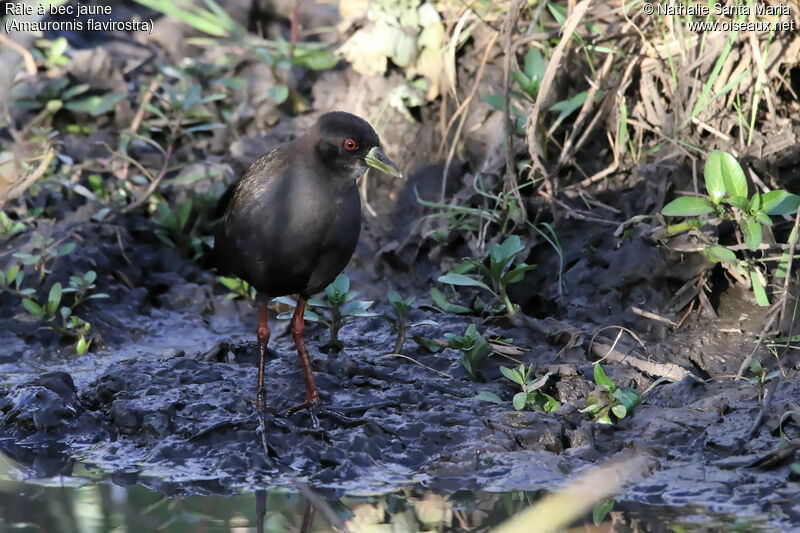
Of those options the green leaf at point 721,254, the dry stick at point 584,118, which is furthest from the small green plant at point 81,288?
the green leaf at point 721,254

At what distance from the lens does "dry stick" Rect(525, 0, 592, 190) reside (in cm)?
532

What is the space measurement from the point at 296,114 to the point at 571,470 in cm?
392

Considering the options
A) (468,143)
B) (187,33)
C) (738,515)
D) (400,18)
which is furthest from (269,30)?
(738,515)

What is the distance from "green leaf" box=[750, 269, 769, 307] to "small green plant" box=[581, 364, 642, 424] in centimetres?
82

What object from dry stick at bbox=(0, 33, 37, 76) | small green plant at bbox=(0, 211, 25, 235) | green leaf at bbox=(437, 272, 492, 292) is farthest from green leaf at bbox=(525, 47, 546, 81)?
dry stick at bbox=(0, 33, 37, 76)

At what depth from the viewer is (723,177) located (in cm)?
465

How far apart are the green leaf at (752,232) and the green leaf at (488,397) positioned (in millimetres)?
1286

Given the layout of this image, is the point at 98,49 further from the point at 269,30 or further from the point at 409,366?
the point at 409,366

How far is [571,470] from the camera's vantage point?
4.09m

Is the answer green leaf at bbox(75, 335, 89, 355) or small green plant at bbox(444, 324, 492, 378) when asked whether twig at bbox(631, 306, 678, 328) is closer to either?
small green plant at bbox(444, 324, 492, 378)

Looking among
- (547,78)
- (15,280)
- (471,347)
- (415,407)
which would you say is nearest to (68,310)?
(15,280)

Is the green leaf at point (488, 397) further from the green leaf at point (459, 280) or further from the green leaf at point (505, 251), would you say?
the green leaf at point (505, 251)

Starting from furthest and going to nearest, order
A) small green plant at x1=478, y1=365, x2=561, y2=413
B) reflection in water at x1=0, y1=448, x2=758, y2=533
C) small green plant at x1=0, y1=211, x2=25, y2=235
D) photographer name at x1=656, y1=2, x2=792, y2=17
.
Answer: small green plant at x1=0, y1=211, x2=25, y2=235 → photographer name at x1=656, y1=2, x2=792, y2=17 → small green plant at x1=478, y1=365, x2=561, y2=413 → reflection in water at x1=0, y1=448, x2=758, y2=533

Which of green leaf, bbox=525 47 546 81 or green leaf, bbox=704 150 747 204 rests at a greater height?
green leaf, bbox=525 47 546 81
